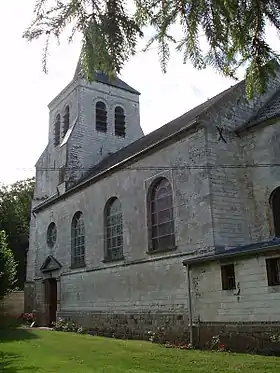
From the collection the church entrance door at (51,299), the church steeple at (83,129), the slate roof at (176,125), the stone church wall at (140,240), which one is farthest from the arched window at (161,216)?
the church entrance door at (51,299)

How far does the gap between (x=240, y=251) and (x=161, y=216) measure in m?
4.74

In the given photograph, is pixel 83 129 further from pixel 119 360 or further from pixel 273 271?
pixel 119 360

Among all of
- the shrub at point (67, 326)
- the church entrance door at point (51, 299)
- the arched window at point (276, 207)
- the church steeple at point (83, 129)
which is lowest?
the shrub at point (67, 326)

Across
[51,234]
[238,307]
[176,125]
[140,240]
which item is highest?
[176,125]

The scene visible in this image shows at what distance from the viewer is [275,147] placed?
1370 cm

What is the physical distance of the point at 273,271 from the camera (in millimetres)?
10398

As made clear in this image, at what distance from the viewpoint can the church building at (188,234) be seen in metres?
11.4

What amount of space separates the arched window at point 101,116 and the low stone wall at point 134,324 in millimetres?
12442

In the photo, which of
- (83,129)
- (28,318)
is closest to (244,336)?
(28,318)

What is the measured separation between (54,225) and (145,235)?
974cm

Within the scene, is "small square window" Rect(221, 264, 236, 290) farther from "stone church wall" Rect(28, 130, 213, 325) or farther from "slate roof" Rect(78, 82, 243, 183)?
"slate roof" Rect(78, 82, 243, 183)

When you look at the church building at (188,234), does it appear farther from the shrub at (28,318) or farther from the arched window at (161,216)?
the shrub at (28,318)

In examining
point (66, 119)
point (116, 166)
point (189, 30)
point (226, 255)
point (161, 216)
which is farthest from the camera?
point (66, 119)

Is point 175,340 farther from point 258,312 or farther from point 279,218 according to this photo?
point 279,218
